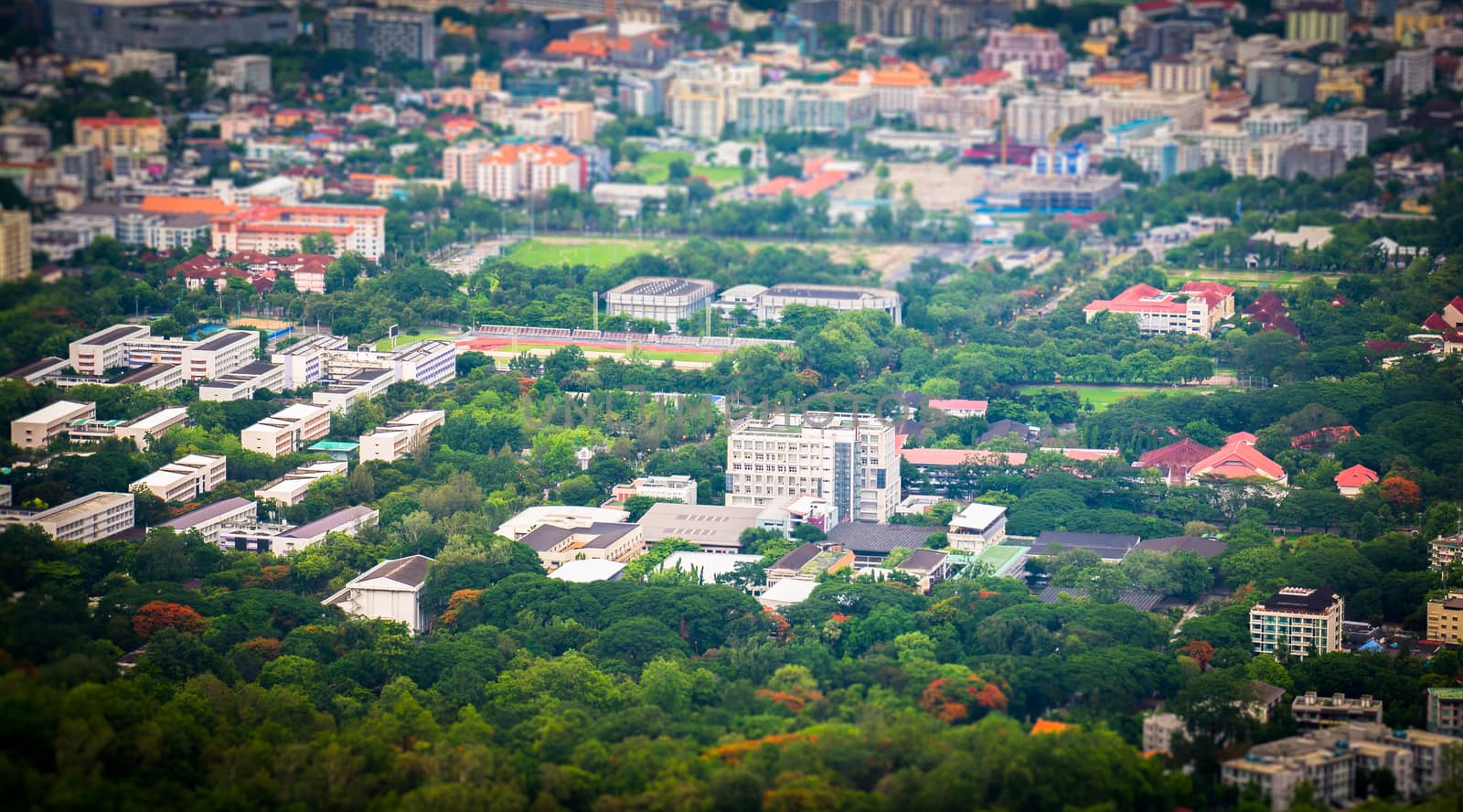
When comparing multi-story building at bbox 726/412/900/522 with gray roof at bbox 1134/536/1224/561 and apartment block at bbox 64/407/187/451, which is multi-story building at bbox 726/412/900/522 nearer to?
gray roof at bbox 1134/536/1224/561

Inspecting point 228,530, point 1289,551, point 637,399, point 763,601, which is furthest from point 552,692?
point 637,399

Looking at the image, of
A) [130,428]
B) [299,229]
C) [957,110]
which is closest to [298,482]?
[130,428]

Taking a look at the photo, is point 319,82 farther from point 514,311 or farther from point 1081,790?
point 1081,790

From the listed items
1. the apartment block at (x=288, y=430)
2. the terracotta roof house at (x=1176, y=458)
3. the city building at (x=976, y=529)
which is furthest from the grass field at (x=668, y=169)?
the city building at (x=976, y=529)

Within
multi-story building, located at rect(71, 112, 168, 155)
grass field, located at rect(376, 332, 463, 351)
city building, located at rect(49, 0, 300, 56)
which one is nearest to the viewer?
grass field, located at rect(376, 332, 463, 351)

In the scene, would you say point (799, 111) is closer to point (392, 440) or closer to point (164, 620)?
point (392, 440)

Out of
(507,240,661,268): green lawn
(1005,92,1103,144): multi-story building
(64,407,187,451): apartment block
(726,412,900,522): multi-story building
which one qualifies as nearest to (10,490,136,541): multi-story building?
(64,407,187,451): apartment block
